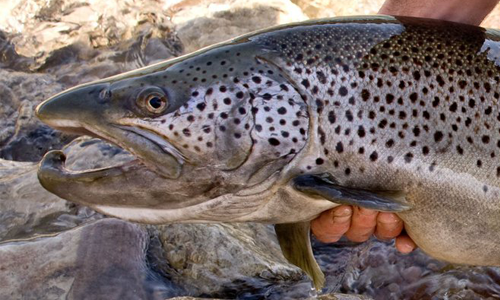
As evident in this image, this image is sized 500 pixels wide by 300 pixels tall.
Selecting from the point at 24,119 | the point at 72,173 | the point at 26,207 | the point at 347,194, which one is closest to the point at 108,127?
the point at 72,173

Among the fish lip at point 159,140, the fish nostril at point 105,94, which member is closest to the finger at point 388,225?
the fish lip at point 159,140

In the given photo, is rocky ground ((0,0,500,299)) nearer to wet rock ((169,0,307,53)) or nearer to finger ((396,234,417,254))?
finger ((396,234,417,254))

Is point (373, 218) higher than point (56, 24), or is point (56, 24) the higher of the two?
point (373, 218)

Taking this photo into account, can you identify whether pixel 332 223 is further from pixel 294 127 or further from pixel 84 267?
pixel 84 267

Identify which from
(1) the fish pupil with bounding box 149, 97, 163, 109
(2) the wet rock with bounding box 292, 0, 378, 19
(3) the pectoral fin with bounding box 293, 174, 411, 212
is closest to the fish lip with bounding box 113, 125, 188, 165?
(1) the fish pupil with bounding box 149, 97, 163, 109

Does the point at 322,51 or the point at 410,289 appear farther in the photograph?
the point at 410,289

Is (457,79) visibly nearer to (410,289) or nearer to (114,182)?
(114,182)

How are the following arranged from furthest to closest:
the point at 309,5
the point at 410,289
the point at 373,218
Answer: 1. the point at 309,5
2. the point at 410,289
3. the point at 373,218

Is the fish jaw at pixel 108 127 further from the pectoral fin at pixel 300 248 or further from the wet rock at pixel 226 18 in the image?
the wet rock at pixel 226 18

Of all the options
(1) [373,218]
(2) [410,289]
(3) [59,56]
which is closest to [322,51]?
(1) [373,218]
